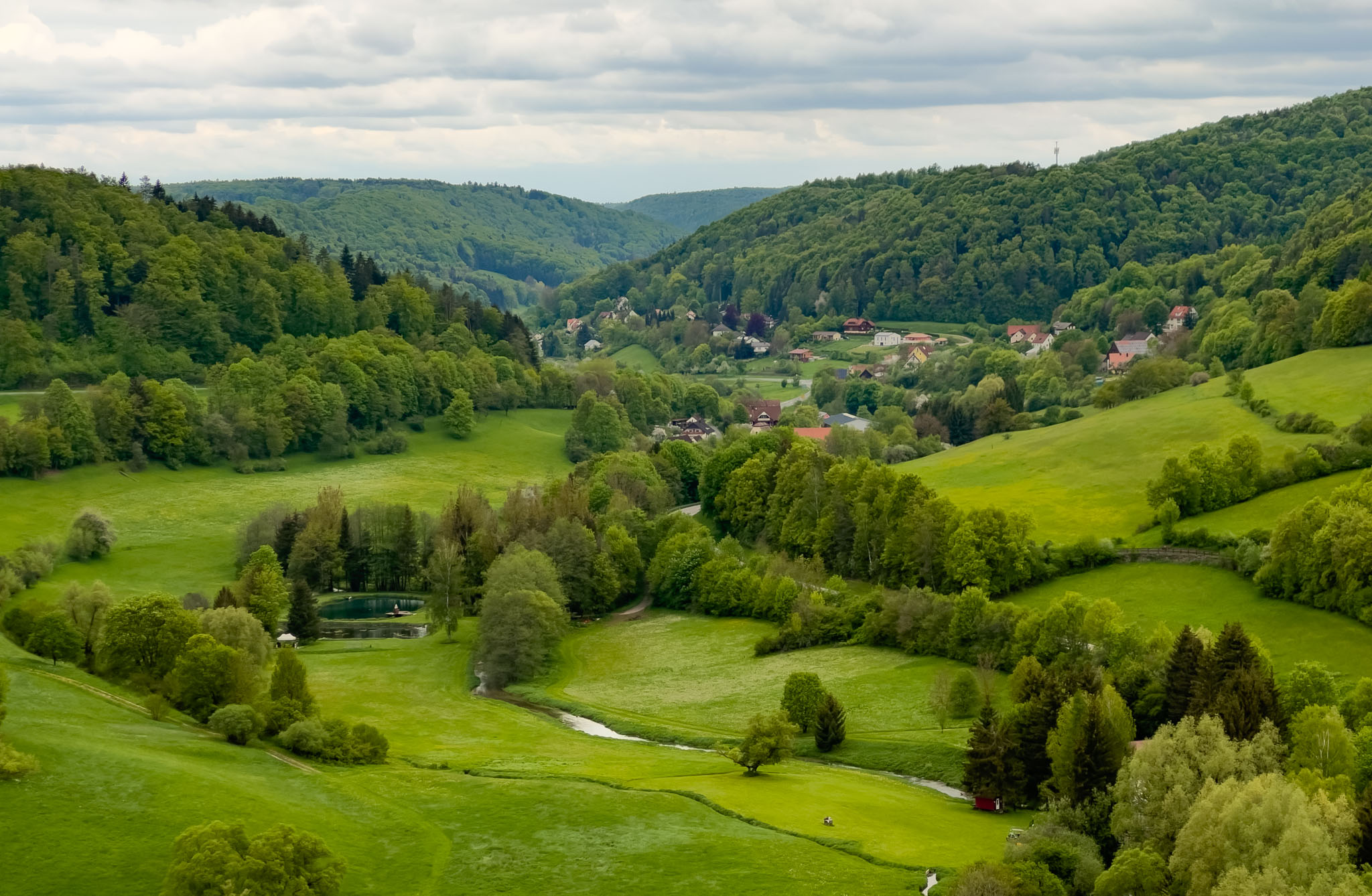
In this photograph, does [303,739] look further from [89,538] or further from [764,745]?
[89,538]

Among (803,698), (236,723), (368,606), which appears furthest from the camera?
(368,606)

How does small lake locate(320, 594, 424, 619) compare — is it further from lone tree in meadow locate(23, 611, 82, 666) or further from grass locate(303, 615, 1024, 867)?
lone tree in meadow locate(23, 611, 82, 666)

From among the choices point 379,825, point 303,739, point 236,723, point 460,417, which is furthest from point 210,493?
point 379,825

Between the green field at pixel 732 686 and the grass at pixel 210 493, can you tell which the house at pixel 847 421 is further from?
the green field at pixel 732 686

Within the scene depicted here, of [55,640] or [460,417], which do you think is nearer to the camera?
[55,640]

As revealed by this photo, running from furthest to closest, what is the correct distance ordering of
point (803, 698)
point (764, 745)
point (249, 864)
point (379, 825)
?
point (803, 698)
point (764, 745)
point (379, 825)
point (249, 864)

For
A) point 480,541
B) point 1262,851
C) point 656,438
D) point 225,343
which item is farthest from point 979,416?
point 1262,851

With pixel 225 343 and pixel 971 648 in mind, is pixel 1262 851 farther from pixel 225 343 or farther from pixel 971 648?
pixel 225 343
